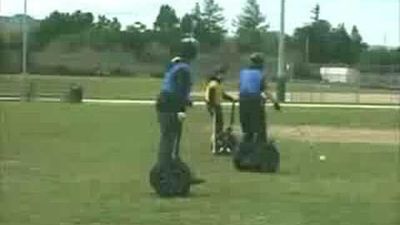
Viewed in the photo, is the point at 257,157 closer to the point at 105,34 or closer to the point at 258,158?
the point at 258,158

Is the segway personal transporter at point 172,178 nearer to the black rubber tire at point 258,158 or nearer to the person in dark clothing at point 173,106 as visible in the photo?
the person in dark clothing at point 173,106

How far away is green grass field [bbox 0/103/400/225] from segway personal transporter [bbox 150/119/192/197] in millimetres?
161

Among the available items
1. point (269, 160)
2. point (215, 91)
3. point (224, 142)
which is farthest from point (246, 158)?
point (215, 91)

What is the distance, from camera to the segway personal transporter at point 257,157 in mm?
16922

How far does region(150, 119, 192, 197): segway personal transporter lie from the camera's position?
13.2 metres

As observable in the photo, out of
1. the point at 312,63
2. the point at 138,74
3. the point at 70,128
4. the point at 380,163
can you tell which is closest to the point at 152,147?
the point at 380,163

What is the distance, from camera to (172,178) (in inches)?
523

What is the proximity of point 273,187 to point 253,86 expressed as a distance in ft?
9.29

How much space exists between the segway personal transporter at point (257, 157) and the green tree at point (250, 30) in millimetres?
46063

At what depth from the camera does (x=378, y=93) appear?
2685 inches

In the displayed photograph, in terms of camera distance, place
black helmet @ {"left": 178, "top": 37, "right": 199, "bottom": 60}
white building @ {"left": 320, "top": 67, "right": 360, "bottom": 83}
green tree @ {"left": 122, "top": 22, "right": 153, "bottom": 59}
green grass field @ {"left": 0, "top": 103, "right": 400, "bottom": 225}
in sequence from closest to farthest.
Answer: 1. green grass field @ {"left": 0, "top": 103, "right": 400, "bottom": 225}
2. black helmet @ {"left": 178, "top": 37, "right": 199, "bottom": 60}
3. green tree @ {"left": 122, "top": 22, "right": 153, "bottom": 59}
4. white building @ {"left": 320, "top": 67, "right": 360, "bottom": 83}

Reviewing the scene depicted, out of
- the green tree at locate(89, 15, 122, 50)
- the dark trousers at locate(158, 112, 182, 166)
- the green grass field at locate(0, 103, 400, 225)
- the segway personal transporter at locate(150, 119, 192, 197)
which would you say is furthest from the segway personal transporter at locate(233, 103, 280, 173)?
the green tree at locate(89, 15, 122, 50)

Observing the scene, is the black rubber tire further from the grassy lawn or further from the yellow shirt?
the grassy lawn

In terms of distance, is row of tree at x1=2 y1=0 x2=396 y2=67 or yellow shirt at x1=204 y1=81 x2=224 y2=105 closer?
yellow shirt at x1=204 y1=81 x2=224 y2=105
